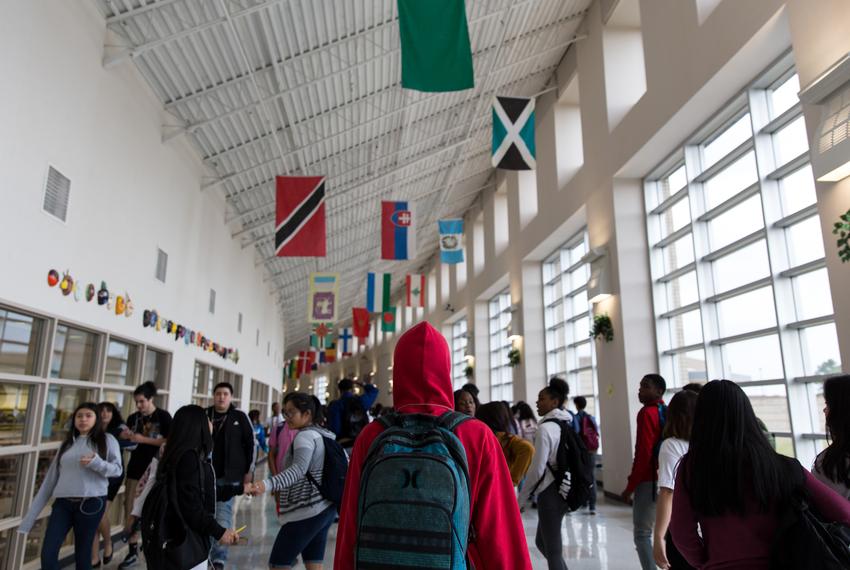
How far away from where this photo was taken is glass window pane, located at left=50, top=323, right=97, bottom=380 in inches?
214

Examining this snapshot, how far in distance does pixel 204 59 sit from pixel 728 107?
258 inches

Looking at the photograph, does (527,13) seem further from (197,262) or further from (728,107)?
(197,262)

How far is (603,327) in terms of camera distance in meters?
9.27

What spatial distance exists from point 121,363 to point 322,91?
5004mm

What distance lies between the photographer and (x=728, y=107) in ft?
23.0

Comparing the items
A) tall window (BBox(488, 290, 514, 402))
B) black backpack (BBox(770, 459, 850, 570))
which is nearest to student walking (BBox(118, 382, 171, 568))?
black backpack (BBox(770, 459, 850, 570))

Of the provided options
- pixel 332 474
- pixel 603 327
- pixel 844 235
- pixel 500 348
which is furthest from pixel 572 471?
pixel 500 348

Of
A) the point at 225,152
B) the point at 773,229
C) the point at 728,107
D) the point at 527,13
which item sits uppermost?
the point at 527,13

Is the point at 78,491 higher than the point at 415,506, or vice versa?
the point at 415,506

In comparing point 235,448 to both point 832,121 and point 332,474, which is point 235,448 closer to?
point 332,474

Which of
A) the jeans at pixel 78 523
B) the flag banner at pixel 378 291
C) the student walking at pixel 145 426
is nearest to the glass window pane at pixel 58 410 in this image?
the student walking at pixel 145 426

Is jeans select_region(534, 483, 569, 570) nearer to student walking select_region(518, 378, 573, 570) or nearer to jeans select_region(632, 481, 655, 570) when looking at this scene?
student walking select_region(518, 378, 573, 570)

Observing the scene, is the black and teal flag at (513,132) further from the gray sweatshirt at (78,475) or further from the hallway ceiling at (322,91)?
the gray sweatshirt at (78,475)

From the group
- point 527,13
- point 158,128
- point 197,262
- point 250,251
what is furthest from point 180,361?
point 527,13
